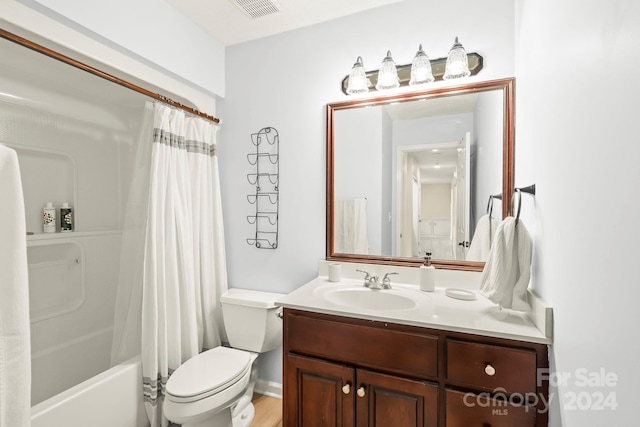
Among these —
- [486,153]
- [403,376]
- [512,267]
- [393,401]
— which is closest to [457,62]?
[486,153]

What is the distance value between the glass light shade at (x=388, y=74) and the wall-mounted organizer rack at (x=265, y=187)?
2.56ft

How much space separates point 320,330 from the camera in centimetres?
137

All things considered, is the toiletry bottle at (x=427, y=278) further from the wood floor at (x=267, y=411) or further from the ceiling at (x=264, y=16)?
the ceiling at (x=264, y=16)

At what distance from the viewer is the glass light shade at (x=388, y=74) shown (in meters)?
1.67

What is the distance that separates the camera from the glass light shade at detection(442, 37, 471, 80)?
1525 millimetres

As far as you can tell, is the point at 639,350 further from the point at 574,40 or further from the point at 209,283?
the point at 209,283

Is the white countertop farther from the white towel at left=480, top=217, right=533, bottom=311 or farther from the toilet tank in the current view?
the toilet tank

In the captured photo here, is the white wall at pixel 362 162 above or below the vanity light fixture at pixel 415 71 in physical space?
below

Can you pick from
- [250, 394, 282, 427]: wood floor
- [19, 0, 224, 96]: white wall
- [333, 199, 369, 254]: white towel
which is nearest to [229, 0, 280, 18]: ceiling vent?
[19, 0, 224, 96]: white wall

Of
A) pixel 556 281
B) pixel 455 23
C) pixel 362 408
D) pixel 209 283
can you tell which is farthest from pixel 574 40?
pixel 209 283

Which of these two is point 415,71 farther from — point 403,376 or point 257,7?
point 403,376

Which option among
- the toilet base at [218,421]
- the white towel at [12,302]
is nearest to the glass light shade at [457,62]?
the white towel at [12,302]

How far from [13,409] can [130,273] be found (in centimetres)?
91

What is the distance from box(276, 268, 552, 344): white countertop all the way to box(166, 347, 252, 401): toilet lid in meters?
0.48
